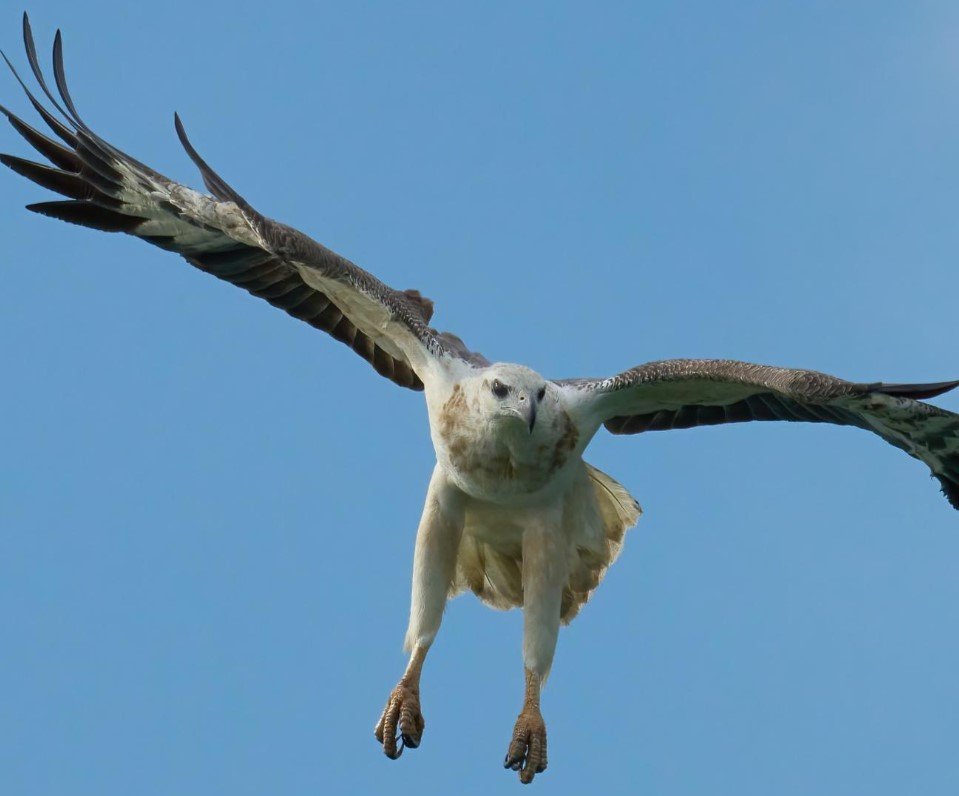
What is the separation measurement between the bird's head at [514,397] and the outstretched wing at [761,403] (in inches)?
19.8

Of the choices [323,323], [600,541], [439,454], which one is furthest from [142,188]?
[600,541]

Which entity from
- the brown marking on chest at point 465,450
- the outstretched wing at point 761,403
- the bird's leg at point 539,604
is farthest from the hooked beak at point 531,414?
the bird's leg at point 539,604

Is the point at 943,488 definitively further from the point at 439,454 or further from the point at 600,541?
the point at 439,454

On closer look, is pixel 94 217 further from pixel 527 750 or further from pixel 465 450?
pixel 527 750

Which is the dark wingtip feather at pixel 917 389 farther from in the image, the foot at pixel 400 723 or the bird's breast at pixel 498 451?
the foot at pixel 400 723

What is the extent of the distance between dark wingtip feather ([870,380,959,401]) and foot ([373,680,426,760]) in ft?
14.0

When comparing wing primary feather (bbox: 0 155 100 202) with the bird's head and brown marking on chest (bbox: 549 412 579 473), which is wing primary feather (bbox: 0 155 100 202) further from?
brown marking on chest (bbox: 549 412 579 473)

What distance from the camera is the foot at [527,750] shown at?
1515 cm

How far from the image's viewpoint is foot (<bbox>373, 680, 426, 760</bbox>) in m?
15.3

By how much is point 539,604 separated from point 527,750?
112 centimetres

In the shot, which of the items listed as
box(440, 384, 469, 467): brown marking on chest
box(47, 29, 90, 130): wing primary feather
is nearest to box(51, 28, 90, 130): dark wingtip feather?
box(47, 29, 90, 130): wing primary feather

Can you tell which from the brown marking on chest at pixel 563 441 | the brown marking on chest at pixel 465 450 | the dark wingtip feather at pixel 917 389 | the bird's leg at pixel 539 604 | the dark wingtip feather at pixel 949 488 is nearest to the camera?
the dark wingtip feather at pixel 917 389

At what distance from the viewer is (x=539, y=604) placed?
1545 centimetres

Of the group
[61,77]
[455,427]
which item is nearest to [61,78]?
[61,77]
